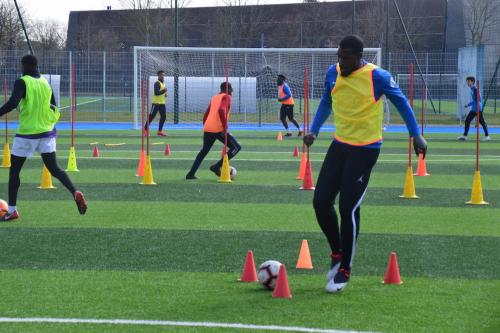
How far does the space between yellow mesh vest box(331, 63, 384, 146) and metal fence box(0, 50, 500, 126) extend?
1077 inches

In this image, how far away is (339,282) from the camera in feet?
24.2

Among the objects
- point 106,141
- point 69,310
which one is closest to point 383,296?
point 69,310

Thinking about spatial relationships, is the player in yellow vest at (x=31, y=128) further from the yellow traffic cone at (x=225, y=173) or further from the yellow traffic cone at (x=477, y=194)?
the yellow traffic cone at (x=477, y=194)

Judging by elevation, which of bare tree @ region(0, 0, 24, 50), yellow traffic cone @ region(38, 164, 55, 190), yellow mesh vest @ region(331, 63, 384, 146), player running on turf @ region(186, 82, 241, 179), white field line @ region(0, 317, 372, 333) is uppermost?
bare tree @ region(0, 0, 24, 50)

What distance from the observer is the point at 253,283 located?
777 cm

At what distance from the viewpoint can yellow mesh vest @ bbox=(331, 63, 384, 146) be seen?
7.48m

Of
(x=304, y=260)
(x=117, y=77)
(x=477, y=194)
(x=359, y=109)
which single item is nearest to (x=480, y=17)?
(x=117, y=77)

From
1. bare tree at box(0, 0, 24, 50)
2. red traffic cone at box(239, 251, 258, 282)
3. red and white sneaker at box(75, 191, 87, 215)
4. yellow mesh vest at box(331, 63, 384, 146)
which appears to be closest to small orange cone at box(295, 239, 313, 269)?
red traffic cone at box(239, 251, 258, 282)

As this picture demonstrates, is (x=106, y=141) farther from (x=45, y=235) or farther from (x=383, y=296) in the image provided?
(x=383, y=296)

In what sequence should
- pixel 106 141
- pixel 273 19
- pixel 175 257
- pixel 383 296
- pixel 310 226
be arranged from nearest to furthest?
pixel 383 296, pixel 175 257, pixel 310 226, pixel 106 141, pixel 273 19

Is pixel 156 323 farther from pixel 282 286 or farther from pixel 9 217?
pixel 9 217

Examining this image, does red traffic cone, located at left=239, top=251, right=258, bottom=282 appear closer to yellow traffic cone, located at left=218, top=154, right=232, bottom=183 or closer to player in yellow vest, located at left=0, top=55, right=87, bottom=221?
player in yellow vest, located at left=0, top=55, right=87, bottom=221

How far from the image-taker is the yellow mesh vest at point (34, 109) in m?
11.2

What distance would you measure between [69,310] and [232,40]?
147ft
